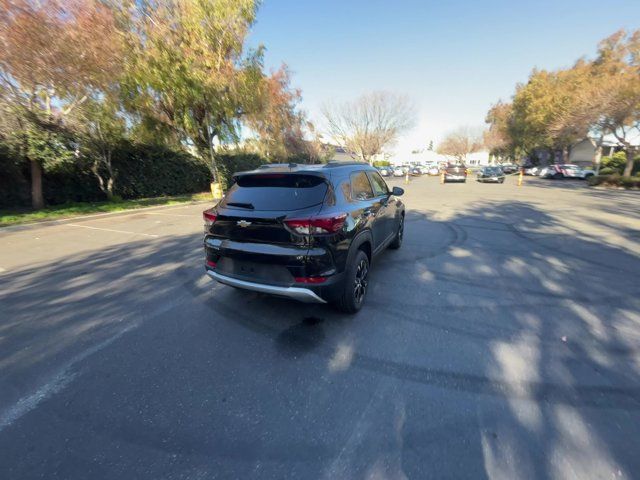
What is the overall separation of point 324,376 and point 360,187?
2617 millimetres

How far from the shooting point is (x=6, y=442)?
208 cm

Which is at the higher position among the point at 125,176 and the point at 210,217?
the point at 125,176

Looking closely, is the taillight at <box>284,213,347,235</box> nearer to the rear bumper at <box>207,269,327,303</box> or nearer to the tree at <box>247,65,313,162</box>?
the rear bumper at <box>207,269,327,303</box>

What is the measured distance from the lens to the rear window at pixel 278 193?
3.35 meters

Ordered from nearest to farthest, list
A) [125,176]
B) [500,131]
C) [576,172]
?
[125,176] < [576,172] < [500,131]

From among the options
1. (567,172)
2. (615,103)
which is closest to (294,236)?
(615,103)

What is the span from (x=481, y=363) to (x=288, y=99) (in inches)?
1248

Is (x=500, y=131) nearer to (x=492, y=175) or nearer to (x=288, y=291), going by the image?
(x=492, y=175)

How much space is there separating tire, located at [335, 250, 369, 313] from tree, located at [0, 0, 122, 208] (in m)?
12.4

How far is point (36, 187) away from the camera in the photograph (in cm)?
1191

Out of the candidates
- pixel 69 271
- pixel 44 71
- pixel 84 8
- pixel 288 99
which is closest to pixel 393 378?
pixel 69 271

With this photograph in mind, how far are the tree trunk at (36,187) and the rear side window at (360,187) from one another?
1335cm

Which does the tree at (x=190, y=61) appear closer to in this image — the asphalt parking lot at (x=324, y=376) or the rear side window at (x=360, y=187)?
the asphalt parking lot at (x=324, y=376)

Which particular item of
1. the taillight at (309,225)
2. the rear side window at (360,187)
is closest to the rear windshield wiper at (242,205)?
the taillight at (309,225)
